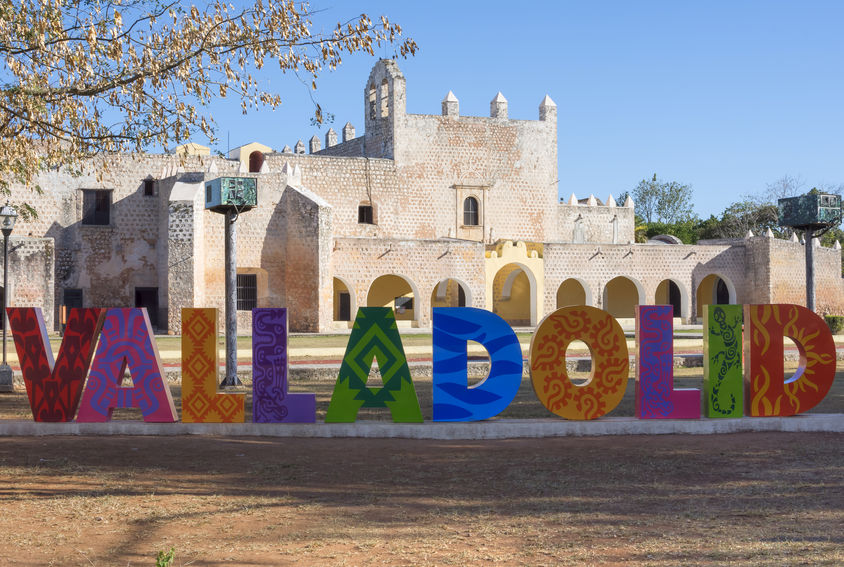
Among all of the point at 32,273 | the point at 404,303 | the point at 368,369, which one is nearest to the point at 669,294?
the point at 404,303

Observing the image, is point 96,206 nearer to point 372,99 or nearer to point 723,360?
point 372,99

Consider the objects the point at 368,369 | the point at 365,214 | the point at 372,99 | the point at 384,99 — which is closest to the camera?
the point at 368,369

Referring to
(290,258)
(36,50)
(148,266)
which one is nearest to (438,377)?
(36,50)

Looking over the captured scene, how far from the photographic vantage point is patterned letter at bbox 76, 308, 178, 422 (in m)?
7.98

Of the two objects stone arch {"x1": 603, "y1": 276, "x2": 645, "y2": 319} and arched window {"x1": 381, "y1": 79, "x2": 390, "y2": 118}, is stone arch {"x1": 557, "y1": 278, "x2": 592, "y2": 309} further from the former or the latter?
arched window {"x1": 381, "y1": 79, "x2": 390, "y2": 118}

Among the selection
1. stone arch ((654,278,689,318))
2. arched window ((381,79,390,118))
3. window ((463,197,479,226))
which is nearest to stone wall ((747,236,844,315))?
stone arch ((654,278,689,318))

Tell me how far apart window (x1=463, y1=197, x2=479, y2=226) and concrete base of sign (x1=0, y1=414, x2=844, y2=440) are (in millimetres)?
26059

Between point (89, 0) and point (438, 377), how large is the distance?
4.50 metres

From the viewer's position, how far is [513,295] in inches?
1347

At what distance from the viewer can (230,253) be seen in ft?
39.1

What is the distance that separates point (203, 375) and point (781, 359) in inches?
206

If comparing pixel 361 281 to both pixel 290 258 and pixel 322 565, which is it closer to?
pixel 290 258

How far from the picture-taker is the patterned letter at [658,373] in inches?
324

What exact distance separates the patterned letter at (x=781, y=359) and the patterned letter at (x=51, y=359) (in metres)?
5.87
